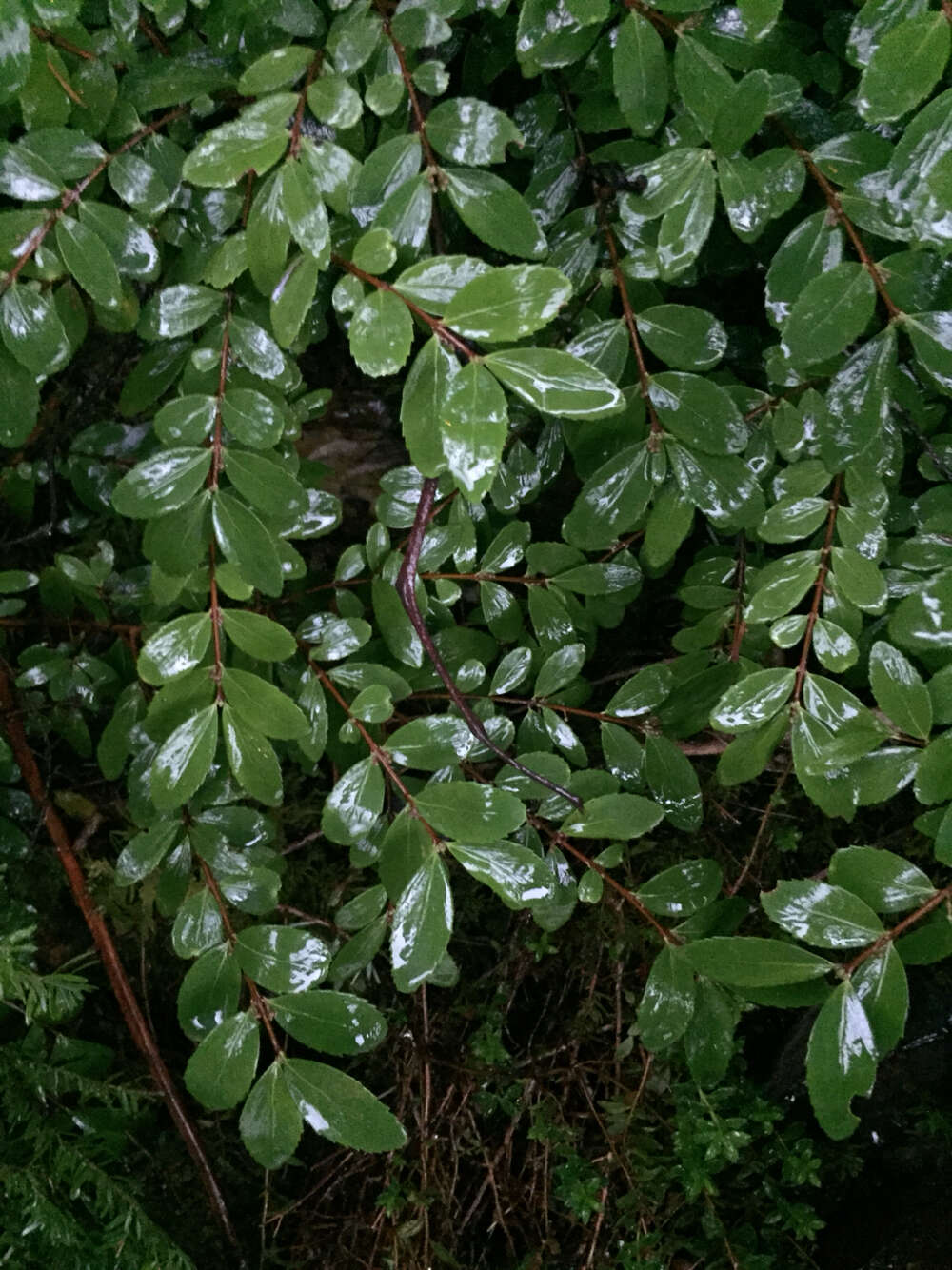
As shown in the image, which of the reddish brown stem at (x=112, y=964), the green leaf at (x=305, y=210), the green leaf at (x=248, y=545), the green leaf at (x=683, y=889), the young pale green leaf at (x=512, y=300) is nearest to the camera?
the young pale green leaf at (x=512, y=300)

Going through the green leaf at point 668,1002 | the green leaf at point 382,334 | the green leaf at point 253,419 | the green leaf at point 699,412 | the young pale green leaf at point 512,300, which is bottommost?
the green leaf at point 668,1002

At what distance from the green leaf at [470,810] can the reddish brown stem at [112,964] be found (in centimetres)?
65

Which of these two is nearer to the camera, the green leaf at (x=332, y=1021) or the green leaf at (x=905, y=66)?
the green leaf at (x=905, y=66)

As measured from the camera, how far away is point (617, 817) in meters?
1.00

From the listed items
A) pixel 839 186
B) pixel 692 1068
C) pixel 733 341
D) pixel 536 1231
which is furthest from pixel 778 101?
pixel 536 1231

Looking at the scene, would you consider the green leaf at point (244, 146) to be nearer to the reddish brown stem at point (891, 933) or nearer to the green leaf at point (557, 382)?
the green leaf at point (557, 382)

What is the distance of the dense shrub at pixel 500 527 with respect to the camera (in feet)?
2.80

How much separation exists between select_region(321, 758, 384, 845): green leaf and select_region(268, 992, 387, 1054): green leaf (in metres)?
0.16

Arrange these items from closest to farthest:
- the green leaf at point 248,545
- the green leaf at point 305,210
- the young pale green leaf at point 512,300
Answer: the young pale green leaf at point 512,300 < the green leaf at point 305,210 < the green leaf at point 248,545

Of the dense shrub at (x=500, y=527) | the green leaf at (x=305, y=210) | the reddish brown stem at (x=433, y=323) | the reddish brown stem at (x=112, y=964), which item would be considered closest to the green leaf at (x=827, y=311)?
the dense shrub at (x=500, y=527)

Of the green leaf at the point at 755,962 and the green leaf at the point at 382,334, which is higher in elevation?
the green leaf at the point at 382,334

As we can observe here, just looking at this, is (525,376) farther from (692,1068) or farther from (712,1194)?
(712,1194)

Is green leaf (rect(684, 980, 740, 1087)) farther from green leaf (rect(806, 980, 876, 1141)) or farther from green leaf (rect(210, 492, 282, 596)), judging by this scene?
green leaf (rect(210, 492, 282, 596))

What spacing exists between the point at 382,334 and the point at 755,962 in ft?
2.24
